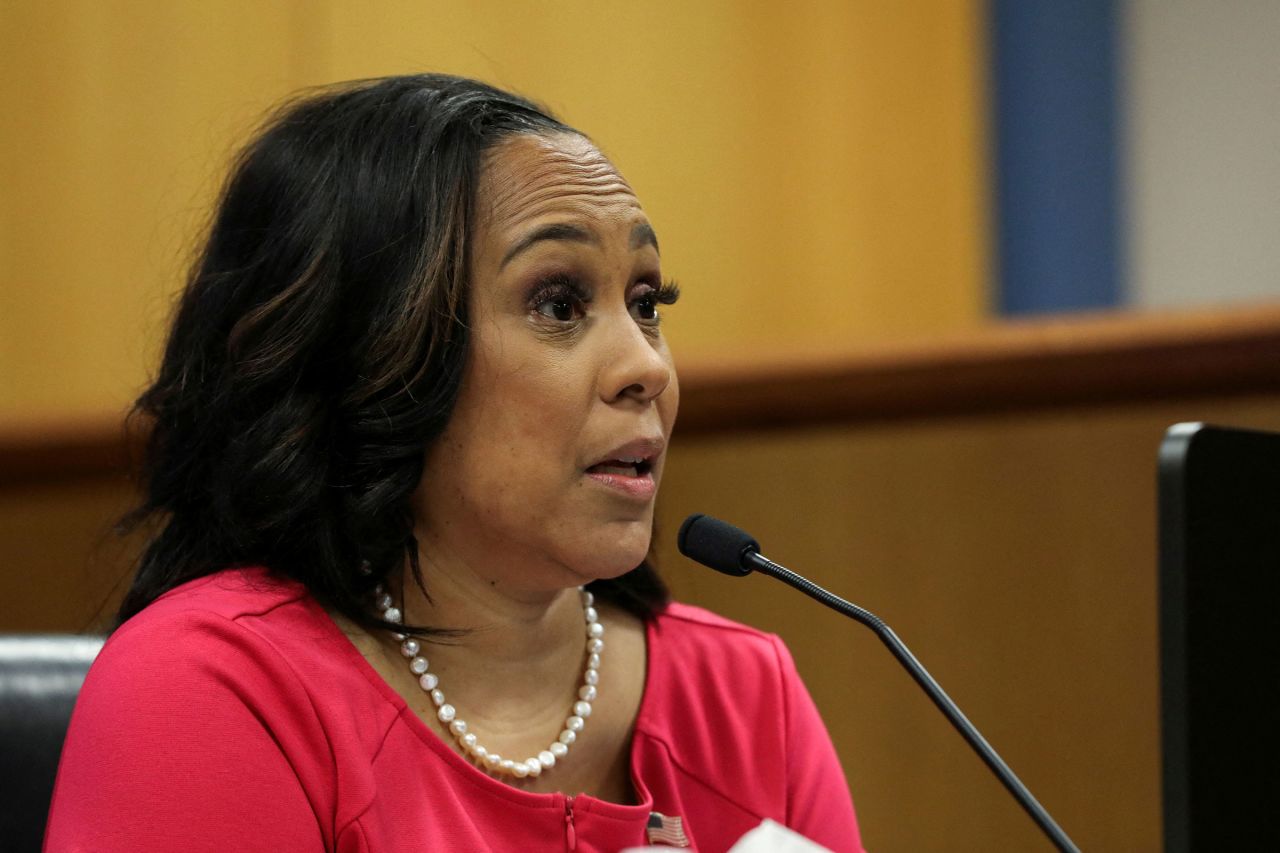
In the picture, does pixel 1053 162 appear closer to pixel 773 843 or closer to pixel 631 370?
pixel 631 370

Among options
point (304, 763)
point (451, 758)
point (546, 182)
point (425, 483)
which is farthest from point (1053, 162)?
point (304, 763)

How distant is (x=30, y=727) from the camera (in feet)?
3.85

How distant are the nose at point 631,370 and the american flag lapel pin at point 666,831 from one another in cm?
35

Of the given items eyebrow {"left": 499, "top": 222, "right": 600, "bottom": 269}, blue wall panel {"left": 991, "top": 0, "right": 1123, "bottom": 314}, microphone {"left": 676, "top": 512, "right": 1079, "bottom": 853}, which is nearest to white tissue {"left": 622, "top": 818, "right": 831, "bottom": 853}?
microphone {"left": 676, "top": 512, "right": 1079, "bottom": 853}

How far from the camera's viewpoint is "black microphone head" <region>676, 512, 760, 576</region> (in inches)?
41.8

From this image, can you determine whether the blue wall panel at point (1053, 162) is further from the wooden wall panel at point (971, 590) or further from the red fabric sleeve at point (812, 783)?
the red fabric sleeve at point (812, 783)

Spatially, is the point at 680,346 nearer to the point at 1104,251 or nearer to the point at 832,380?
the point at 832,380

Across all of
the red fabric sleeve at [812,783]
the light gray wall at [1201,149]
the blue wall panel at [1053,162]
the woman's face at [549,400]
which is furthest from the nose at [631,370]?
the light gray wall at [1201,149]

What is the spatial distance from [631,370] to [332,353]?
245 millimetres

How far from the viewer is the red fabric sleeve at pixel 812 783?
1.31 meters

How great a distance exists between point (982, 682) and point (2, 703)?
1359 mm

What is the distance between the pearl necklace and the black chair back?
27cm

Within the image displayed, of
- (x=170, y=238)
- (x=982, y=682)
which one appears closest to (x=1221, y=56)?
(x=982, y=682)

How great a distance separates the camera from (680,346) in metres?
2.67
